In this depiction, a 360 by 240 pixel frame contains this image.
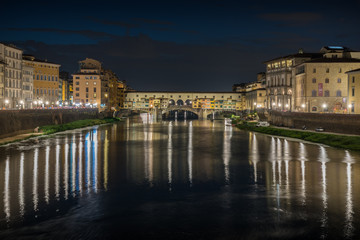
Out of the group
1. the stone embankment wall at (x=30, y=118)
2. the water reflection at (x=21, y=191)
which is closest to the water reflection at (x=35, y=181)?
the water reflection at (x=21, y=191)

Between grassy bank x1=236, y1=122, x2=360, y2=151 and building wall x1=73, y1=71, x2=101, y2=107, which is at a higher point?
building wall x1=73, y1=71, x2=101, y2=107

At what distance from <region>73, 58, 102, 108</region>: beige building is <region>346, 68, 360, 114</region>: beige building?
73152 mm

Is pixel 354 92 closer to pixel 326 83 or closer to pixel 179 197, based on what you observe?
pixel 326 83

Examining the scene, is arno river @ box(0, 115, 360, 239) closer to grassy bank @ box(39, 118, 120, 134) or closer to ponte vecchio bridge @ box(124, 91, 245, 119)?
grassy bank @ box(39, 118, 120, 134)

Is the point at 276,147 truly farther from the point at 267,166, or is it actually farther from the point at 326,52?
the point at 326,52

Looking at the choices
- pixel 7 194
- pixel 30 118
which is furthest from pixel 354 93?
pixel 7 194

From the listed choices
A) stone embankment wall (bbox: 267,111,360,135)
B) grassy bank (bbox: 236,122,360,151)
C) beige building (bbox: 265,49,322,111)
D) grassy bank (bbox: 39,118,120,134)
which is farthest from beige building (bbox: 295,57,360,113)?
grassy bank (bbox: 39,118,120,134)

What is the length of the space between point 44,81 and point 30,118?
4105 centimetres

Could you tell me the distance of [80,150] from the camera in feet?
124

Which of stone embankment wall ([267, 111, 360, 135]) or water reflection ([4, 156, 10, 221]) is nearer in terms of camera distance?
water reflection ([4, 156, 10, 221])

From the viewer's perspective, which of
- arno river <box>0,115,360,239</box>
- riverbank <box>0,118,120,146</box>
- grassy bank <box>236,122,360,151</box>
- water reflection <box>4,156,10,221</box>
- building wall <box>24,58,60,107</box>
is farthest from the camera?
building wall <box>24,58,60,107</box>

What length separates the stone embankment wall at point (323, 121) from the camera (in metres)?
44.5

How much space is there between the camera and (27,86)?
83562 mm

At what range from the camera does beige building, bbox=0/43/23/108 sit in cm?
7103
